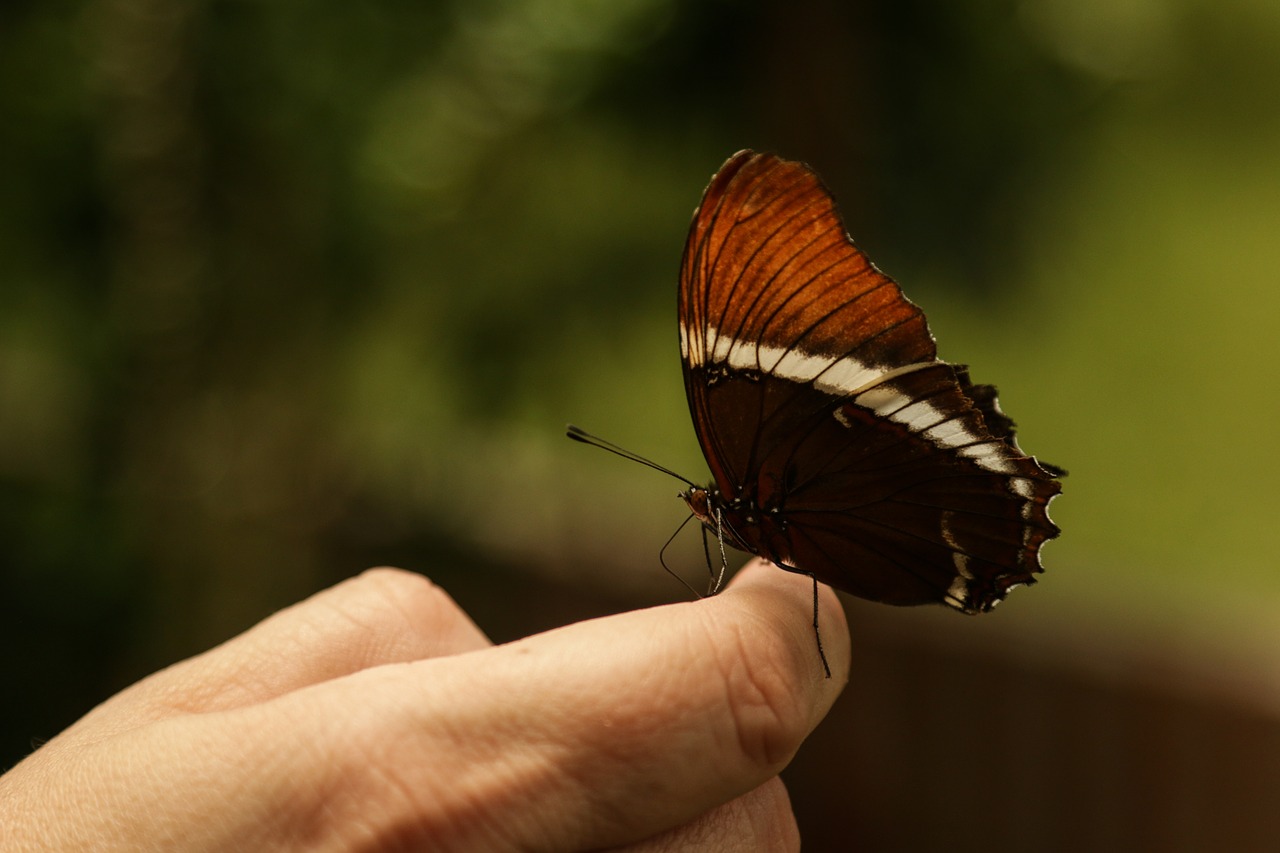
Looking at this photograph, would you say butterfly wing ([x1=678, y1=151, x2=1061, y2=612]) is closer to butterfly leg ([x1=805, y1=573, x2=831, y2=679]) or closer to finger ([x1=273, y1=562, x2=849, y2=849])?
butterfly leg ([x1=805, y1=573, x2=831, y2=679])

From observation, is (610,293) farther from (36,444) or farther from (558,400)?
(36,444)

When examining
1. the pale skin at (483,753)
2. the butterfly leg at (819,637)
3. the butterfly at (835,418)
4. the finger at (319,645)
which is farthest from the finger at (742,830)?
the finger at (319,645)

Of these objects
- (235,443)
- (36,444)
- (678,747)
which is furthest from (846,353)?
(36,444)

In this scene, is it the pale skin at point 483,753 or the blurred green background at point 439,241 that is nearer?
the pale skin at point 483,753

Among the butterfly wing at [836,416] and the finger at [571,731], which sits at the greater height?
the butterfly wing at [836,416]

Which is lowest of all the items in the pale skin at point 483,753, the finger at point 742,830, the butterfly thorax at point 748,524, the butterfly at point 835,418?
the finger at point 742,830

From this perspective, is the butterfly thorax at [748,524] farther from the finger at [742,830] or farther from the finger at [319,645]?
the finger at [319,645]

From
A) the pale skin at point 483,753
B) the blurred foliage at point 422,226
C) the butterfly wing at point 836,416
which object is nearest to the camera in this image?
the pale skin at point 483,753

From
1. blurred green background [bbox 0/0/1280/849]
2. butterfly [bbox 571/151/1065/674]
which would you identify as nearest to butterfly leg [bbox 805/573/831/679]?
butterfly [bbox 571/151/1065/674]
